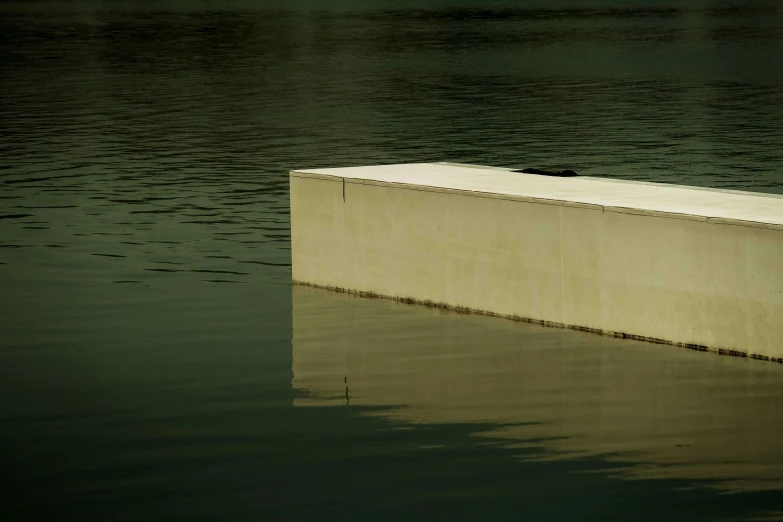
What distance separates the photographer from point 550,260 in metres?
16.0

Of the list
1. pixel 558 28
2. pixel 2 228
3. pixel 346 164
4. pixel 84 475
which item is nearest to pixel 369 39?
pixel 558 28

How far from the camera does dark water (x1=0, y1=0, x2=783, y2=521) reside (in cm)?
1127

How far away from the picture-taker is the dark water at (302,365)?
11266 mm

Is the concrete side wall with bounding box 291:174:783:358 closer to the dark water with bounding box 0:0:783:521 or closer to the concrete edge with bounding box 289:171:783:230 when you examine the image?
the concrete edge with bounding box 289:171:783:230

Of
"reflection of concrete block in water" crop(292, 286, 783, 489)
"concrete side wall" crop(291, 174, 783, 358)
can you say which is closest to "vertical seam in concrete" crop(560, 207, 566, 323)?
"concrete side wall" crop(291, 174, 783, 358)

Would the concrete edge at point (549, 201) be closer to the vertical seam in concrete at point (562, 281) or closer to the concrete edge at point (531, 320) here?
the vertical seam in concrete at point (562, 281)

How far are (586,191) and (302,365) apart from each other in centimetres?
340

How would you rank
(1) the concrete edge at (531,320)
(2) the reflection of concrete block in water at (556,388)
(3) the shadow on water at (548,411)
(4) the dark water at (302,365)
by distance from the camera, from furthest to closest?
1. (1) the concrete edge at (531,320)
2. (2) the reflection of concrete block in water at (556,388)
3. (4) the dark water at (302,365)
4. (3) the shadow on water at (548,411)

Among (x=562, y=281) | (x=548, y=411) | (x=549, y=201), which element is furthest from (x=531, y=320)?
(x=548, y=411)

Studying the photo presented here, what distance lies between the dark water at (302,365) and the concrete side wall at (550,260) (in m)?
0.30

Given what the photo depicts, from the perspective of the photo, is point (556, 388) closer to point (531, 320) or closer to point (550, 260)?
point (550, 260)

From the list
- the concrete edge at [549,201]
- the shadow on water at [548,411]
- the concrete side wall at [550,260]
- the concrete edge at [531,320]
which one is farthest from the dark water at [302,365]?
the concrete edge at [549,201]

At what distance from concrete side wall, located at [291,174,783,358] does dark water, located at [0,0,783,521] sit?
0.30 metres

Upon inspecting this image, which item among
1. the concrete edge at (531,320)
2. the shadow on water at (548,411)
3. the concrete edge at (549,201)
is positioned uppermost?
the concrete edge at (549,201)
